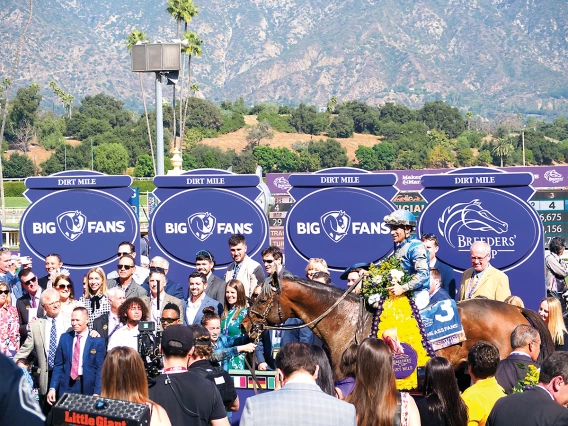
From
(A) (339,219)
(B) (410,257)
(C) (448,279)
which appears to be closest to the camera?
(B) (410,257)

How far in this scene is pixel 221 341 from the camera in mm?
8492

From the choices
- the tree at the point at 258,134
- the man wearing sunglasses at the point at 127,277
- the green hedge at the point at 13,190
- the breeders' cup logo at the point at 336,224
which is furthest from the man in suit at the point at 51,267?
the tree at the point at 258,134

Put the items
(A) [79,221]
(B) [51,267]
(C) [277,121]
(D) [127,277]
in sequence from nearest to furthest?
(D) [127,277]
(B) [51,267]
(A) [79,221]
(C) [277,121]

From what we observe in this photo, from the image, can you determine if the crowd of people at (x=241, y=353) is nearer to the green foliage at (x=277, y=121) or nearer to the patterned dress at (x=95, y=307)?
the patterned dress at (x=95, y=307)

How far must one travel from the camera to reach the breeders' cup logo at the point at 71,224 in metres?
13.6

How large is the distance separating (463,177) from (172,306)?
5.34 metres

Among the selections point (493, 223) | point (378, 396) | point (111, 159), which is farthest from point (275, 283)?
point (111, 159)

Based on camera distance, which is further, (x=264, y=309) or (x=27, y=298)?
(x=27, y=298)

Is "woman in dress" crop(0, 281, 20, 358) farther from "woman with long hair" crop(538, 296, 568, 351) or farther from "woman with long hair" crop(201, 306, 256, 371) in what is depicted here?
"woman with long hair" crop(538, 296, 568, 351)

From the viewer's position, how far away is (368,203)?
1247cm

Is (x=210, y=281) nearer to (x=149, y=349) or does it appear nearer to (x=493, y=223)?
(x=493, y=223)

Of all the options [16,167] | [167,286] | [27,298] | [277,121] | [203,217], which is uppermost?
[277,121]

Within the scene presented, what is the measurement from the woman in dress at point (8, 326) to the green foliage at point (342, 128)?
113812 mm

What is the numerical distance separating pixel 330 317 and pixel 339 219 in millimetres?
4168
